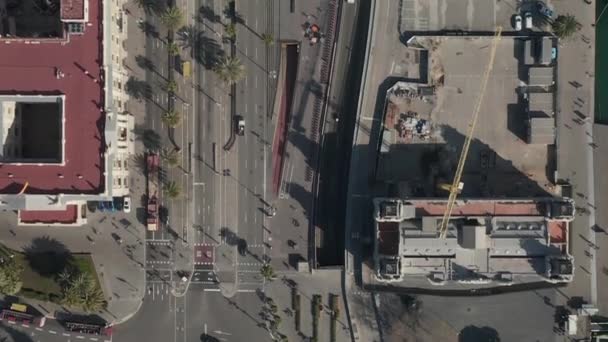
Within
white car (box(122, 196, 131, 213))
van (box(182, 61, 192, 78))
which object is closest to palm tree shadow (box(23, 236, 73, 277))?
white car (box(122, 196, 131, 213))

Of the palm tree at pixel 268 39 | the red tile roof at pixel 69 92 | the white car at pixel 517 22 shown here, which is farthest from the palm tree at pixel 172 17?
the white car at pixel 517 22

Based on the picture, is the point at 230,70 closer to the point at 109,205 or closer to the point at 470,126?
the point at 109,205

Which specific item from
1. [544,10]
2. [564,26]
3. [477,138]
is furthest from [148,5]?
[564,26]

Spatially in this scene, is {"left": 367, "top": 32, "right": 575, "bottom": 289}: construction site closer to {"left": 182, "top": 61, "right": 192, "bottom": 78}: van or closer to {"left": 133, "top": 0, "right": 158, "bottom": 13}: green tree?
{"left": 182, "top": 61, "right": 192, "bottom": 78}: van

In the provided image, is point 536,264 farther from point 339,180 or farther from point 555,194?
point 339,180

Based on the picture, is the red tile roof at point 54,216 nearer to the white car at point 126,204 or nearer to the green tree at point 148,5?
the white car at point 126,204
